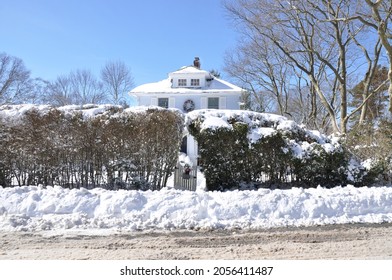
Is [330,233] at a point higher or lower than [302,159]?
lower

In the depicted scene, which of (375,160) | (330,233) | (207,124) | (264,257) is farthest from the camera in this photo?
(375,160)

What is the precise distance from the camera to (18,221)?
6.02 meters

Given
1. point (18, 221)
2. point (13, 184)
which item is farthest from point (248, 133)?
point (13, 184)

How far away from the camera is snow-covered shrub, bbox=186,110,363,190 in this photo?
9.23 metres

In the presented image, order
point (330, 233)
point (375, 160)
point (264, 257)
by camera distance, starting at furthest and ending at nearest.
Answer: point (375, 160) → point (330, 233) → point (264, 257)

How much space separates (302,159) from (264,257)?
5.28m

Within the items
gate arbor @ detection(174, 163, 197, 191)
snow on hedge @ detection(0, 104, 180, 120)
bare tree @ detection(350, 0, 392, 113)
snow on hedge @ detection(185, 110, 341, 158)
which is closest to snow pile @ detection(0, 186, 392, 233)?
snow on hedge @ detection(185, 110, 341, 158)

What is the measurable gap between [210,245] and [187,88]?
24.4 meters

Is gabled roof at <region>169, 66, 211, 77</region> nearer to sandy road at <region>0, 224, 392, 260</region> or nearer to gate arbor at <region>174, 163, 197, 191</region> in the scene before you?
gate arbor at <region>174, 163, 197, 191</region>

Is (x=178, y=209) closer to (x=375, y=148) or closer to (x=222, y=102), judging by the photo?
(x=375, y=148)

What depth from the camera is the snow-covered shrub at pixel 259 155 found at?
9.23 meters

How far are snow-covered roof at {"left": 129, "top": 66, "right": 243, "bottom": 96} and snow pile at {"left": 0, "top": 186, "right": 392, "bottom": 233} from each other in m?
21.0

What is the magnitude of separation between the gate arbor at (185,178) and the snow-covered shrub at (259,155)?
59cm

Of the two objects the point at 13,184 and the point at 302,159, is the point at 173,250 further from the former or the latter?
the point at 13,184
